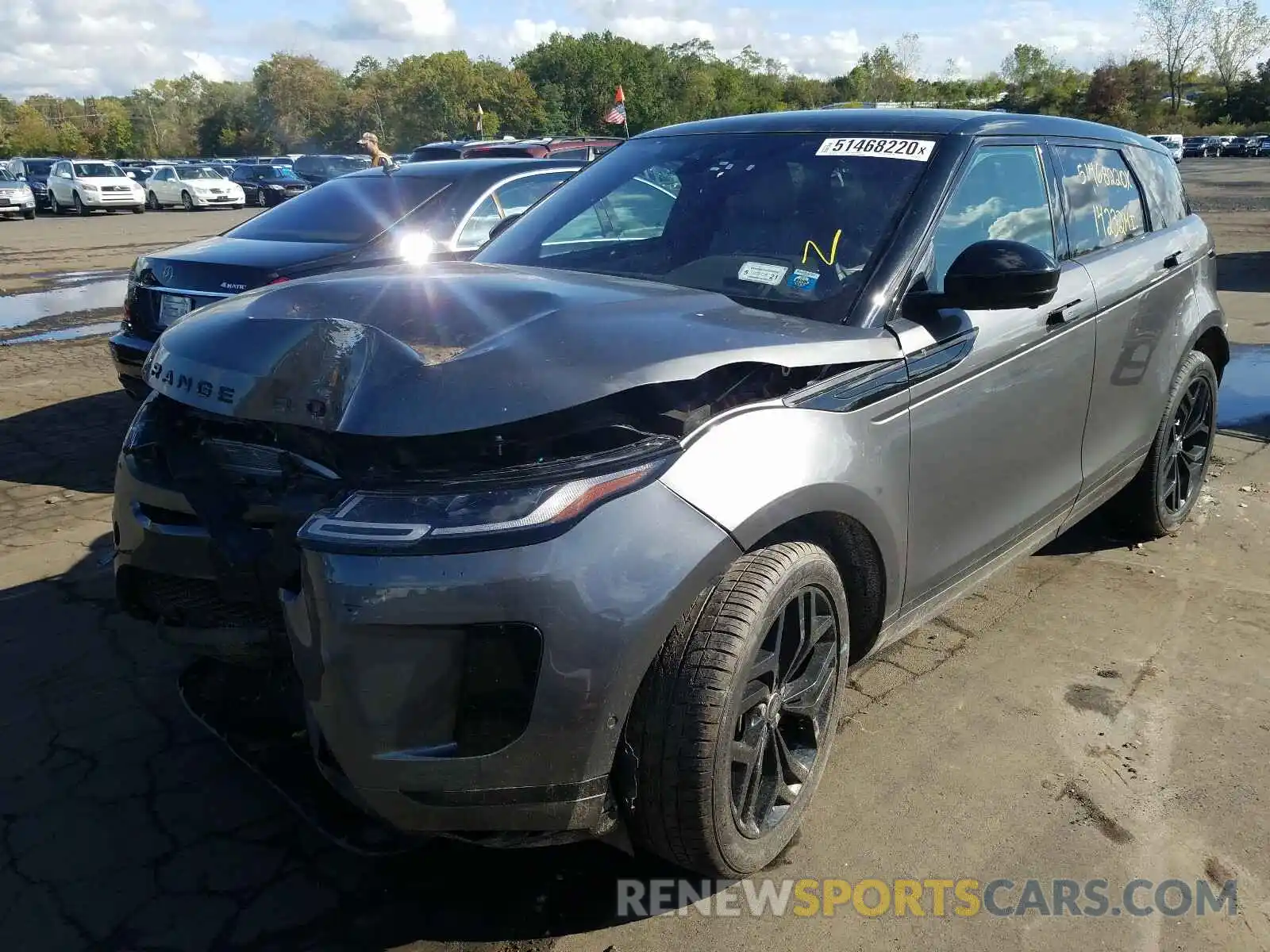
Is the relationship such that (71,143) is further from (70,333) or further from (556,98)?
(70,333)

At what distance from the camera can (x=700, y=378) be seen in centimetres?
237

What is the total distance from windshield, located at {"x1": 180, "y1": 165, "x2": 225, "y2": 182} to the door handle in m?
33.9

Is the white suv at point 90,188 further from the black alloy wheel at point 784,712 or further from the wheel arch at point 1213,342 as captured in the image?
the black alloy wheel at point 784,712

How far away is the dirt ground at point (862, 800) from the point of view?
2320mm

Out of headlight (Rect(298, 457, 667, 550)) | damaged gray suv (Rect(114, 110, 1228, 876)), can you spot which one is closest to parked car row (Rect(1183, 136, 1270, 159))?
damaged gray suv (Rect(114, 110, 1228, 876))

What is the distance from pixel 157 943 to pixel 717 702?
Result: 139cm

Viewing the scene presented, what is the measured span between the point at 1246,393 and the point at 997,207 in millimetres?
5206

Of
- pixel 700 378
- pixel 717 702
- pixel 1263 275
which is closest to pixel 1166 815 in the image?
pixel 717 702

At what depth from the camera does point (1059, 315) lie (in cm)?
332

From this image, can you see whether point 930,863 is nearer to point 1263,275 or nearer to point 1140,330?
point 1140,330

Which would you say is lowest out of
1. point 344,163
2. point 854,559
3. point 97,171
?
point 854,559

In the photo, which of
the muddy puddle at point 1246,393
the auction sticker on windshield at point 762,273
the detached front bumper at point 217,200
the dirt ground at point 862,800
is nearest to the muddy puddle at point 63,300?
the dirt ground at point 862,800

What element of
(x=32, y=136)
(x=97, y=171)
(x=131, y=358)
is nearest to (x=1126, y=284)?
(x=131, y=358)

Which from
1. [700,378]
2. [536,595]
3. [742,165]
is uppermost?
[742,165]
